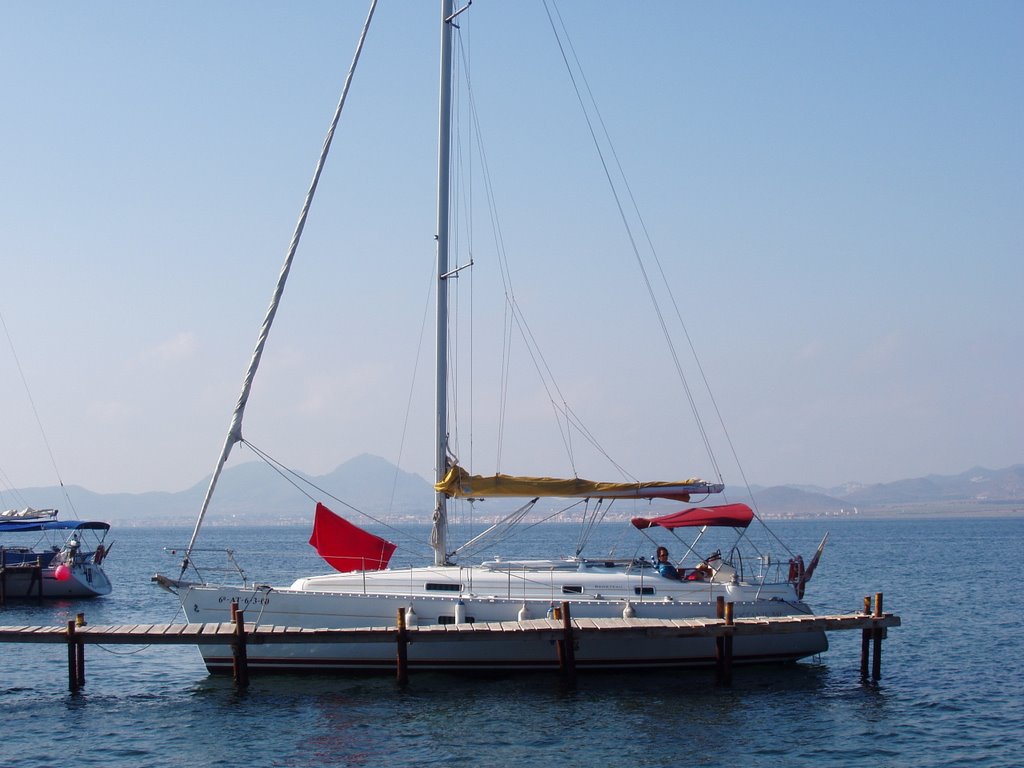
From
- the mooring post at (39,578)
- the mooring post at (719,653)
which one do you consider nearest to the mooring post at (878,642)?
the mooring post at (719,653)

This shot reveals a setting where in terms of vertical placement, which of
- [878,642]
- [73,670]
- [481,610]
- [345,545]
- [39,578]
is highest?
[345,545]

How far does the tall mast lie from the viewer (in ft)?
96.0

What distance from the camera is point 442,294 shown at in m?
29.6

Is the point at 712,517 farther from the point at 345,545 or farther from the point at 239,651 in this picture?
the point at 239,651

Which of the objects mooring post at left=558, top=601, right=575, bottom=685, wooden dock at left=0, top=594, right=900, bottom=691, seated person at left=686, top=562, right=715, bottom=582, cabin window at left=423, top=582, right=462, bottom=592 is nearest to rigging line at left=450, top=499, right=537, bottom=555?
cabin window at left=423, top=582, right=462, bottom=592

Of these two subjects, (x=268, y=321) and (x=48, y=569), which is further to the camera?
(x=48, y=569)

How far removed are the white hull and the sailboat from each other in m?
0.03

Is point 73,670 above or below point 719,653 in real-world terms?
below

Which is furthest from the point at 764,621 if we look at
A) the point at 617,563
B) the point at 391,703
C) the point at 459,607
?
the point at 391,703

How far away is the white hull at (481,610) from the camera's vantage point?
27047 mm

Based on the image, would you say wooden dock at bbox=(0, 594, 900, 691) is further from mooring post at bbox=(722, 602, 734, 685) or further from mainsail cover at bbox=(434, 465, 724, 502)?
mainsail cover at bbox=(434, 465, 724, 502)

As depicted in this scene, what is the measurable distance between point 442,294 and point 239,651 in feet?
34.0


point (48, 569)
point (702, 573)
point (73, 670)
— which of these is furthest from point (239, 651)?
point (48, 569)

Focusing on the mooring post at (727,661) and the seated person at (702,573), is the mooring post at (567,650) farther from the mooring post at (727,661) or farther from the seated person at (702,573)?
the seated person at (702,573)
